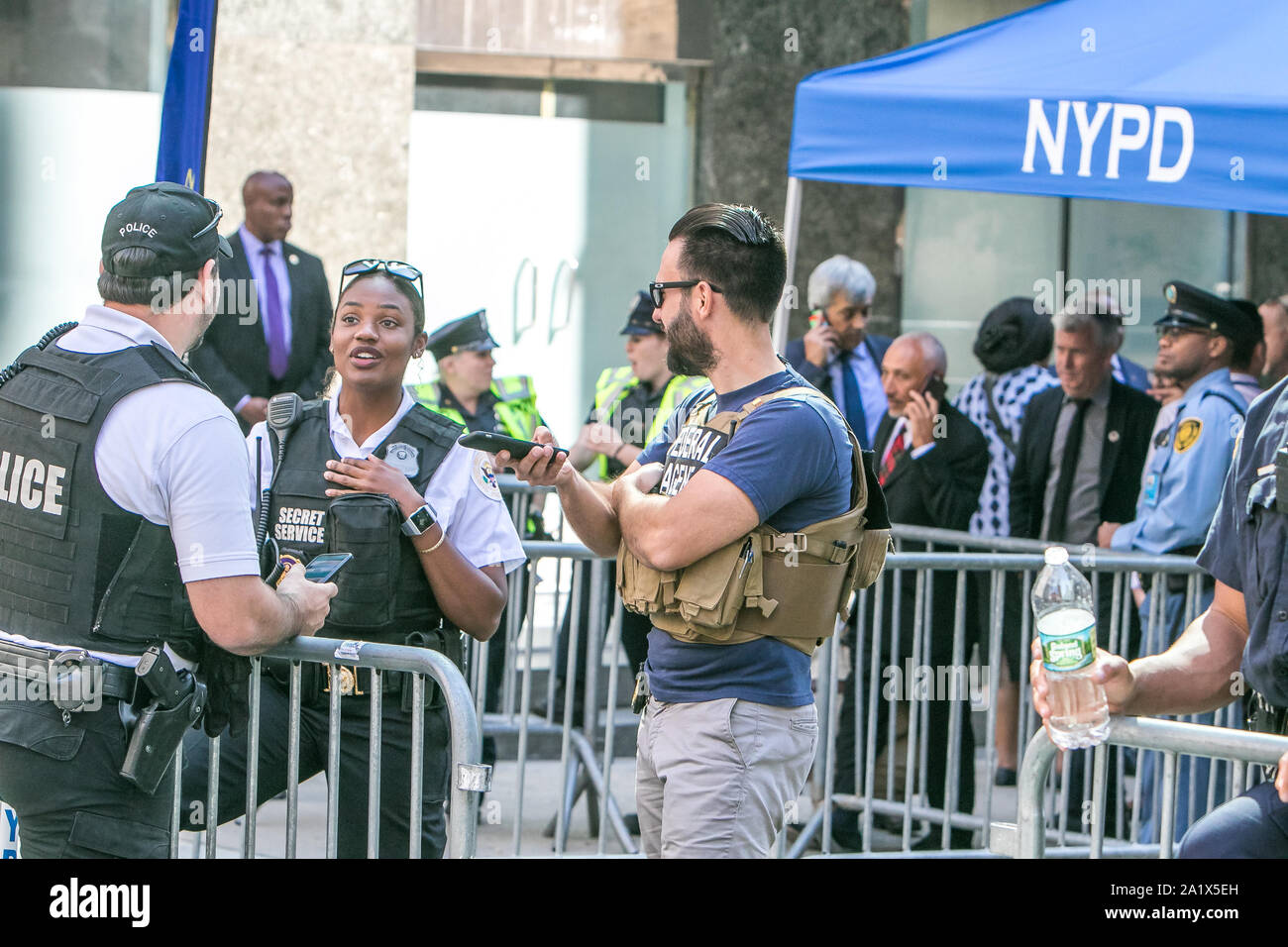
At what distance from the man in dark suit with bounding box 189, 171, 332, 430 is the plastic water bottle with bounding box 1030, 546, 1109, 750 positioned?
5.45 metres

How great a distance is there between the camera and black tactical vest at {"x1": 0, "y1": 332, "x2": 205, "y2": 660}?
125 inches

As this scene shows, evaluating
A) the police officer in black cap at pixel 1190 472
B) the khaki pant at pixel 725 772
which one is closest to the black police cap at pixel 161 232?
the khaki pant at pixel 725 772

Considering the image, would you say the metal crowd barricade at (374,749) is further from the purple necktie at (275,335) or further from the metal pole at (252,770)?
the purple necktie at (275,335)

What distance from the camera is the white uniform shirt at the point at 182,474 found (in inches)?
125

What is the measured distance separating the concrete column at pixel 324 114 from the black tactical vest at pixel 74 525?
624 cm

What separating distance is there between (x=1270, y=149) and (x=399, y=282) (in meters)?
2.86

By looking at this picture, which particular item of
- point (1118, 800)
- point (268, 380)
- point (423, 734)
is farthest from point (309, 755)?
point (268, 380)

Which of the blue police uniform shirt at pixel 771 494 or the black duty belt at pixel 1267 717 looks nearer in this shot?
the black duty belt at pixel 1267 717

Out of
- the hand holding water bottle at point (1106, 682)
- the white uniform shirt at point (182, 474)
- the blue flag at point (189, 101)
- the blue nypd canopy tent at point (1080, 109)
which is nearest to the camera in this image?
the hand holding water bottle at point (1106, 682)

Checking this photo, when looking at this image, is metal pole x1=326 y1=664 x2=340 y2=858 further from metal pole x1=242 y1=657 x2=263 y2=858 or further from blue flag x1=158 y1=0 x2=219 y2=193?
blue flag x1=158 y1=0 x2=219 y2=193

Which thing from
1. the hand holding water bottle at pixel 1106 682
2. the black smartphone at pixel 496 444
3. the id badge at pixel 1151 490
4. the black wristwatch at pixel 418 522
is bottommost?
the hand holding water bottle at pixel 1106 682

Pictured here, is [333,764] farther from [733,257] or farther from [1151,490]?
[1151,490]

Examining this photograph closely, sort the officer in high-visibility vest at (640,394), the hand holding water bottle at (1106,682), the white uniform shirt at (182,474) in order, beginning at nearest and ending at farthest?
the hand holding water bottle at (1106,682), the white uniform shirt at (182,474), the officer in high-visibility vest at (640,394)
